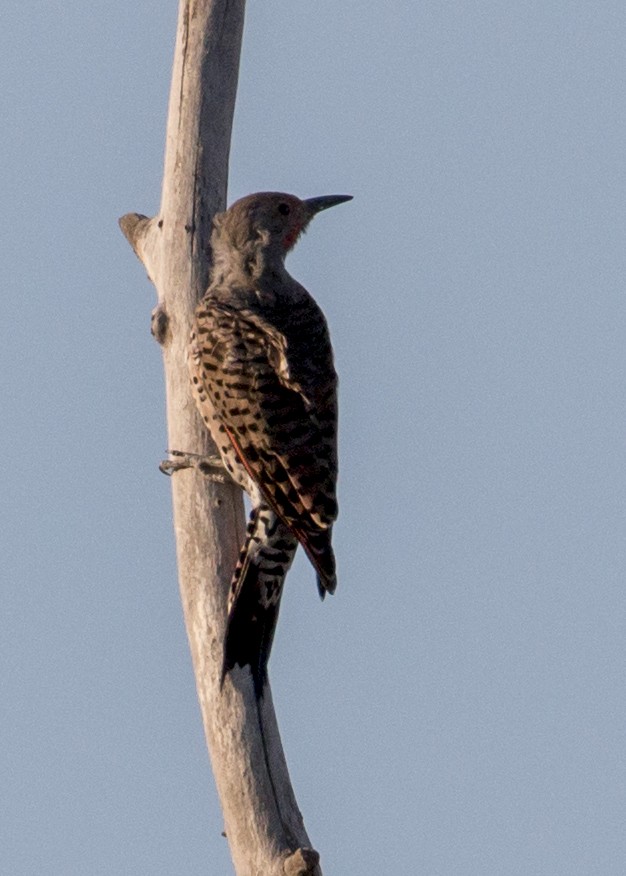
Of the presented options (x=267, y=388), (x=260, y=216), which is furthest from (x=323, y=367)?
(x=260, y=216)

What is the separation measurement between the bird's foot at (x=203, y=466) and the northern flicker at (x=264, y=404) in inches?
1.5

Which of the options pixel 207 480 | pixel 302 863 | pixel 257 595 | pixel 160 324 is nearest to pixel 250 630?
pixel 257 595

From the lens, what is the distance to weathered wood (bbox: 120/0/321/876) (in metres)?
7.27

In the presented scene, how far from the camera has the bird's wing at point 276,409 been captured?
782cm

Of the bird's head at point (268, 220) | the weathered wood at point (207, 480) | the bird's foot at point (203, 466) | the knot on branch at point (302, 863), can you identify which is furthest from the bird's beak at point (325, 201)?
the knot on branch at point (302, 863)

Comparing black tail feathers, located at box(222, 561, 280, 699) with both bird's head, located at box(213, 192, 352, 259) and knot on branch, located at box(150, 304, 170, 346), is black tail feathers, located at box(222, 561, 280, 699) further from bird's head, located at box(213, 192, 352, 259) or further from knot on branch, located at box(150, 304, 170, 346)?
bird's head, located at box(213, 192, 352, 259)

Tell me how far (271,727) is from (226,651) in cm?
33

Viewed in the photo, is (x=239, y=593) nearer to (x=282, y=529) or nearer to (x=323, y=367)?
(x=282, y=529)

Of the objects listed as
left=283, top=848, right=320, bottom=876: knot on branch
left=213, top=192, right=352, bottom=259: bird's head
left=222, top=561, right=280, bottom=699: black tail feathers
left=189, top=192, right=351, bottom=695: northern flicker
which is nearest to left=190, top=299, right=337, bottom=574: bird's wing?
left=189, top=192, right=351, bottom=695: northern flicker

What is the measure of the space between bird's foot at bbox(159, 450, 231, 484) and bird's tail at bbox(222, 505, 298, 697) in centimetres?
27

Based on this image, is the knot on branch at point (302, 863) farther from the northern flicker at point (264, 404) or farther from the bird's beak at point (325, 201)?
the bird's beak at point (325, 201)

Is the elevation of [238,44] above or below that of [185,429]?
above

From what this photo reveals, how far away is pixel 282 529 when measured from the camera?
7.79 meters

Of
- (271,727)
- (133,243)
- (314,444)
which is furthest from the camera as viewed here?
(133,243)
